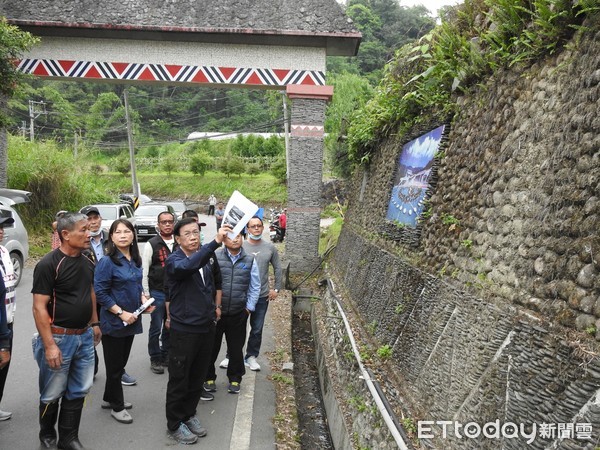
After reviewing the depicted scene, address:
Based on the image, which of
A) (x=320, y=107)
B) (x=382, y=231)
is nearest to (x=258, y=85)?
(x=320, y=107)

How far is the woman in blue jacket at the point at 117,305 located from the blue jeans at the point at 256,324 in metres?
1.91

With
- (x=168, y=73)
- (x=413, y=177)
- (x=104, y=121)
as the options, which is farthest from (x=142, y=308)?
(x=104, y=121)

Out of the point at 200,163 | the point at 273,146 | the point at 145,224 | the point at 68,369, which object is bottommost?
the point at 145,224

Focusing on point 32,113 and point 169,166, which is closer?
point 32,113

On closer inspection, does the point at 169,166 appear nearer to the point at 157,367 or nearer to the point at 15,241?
the point at 15,241

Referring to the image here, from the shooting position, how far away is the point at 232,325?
6078 mm

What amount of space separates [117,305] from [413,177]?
182 inches

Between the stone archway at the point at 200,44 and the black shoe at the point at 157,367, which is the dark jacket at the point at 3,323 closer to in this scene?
the black shoe at the point at 157,367

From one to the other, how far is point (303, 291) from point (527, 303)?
32.6 feet

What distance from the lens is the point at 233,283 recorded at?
5.98 m

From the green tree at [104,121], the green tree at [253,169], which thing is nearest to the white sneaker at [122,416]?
the green tree at [253,169]

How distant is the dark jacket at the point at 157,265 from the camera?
6.38 meters

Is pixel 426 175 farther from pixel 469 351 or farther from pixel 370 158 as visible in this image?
pixel 370 158

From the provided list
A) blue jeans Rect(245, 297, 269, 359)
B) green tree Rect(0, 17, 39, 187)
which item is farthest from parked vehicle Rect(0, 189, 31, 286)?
blue jeans Rect(245, 297, 269, 359)
